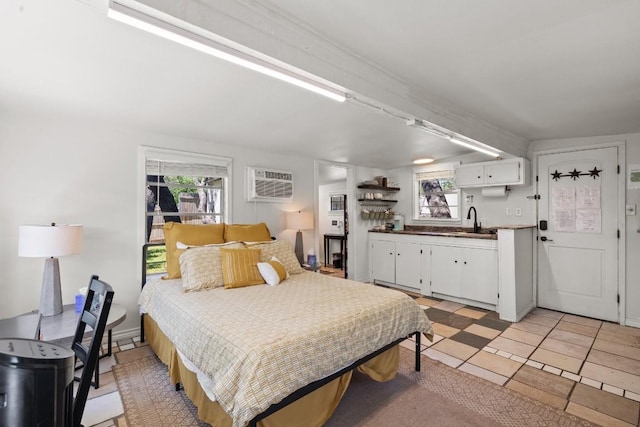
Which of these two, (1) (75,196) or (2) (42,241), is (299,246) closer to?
(1) (75,196)

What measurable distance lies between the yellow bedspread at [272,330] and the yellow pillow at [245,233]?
845 mm

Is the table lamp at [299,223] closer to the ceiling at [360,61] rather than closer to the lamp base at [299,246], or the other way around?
the lamp base at [299,246]

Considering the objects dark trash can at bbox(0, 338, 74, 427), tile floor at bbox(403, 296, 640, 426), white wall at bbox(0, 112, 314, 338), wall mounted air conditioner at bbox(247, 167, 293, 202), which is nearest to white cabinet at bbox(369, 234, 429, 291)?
tile floor at bbox(403, 296, 640, 426)

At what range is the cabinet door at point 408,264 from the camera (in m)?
5.01

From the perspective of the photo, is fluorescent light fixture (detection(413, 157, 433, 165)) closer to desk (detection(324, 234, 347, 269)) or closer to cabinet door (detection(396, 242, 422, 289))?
cabinet door (detection(396, 242, 422, 289))

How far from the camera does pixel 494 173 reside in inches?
173

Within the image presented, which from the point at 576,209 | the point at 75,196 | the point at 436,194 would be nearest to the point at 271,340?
the point at 75,196

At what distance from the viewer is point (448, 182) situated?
5309 millimetres

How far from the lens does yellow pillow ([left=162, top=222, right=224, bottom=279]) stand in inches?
121

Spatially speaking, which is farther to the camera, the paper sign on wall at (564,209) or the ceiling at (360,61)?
the paper sign on wall at (564,209)

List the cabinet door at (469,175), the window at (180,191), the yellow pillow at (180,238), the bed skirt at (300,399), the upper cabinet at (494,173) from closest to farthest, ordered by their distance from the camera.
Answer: the bed skirt at (300,399) < the yellow pillow at (180,238) < the window at (180,191) < the upper cabinet at (494,173) < the cabinet door at (469,175)

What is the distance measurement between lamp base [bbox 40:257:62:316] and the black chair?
1062 millimetres

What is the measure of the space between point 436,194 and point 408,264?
4.64ft

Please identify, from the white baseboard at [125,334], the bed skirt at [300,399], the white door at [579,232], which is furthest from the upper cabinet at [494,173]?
the white baseboard at [125,334]
